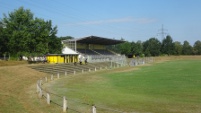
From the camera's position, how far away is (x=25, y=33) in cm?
7144

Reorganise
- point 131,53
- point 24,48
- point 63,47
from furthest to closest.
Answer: point 131,53, point 63,47, point 24,48

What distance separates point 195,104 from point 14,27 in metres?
65.4

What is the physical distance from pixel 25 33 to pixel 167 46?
4819 inches

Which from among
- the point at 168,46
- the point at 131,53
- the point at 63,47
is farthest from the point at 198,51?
the point at 63,47

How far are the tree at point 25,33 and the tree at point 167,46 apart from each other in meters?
113

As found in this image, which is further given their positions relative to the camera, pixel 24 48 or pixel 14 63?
pixel 24 48

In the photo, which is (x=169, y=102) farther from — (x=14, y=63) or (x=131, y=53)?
(x=131, y=53)

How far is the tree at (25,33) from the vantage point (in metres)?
71.6

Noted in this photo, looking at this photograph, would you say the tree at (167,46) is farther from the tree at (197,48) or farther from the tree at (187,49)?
the tree at (197,48)

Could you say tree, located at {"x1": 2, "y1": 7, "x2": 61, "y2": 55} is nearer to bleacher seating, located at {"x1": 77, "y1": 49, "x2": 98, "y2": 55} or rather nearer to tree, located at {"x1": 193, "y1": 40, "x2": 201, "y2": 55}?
bleacher seating, located at {"x1": 77, "y1": 49, "x2": 98, "y2": 55}

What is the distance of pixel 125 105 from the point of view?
1764 cm

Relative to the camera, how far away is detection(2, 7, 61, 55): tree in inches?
2820

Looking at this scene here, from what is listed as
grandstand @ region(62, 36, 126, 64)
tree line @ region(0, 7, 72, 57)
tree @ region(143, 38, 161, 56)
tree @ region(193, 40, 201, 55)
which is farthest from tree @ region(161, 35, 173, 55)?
tree line @ region(0, 7, 72, 57)

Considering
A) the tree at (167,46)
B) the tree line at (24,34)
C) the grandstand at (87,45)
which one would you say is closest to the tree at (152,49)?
the tree at (167,46)
